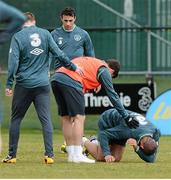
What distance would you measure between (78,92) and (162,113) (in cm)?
586

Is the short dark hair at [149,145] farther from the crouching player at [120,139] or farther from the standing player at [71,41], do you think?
the standing player at [71,41]

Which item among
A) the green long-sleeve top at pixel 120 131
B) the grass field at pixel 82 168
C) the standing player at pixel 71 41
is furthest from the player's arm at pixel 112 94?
the standing player at pixel 71 41

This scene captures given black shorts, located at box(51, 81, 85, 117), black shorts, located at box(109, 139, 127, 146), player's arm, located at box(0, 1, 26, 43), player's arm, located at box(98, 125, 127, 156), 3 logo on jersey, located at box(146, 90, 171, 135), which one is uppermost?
player's arm, located at box(0, 1, 26, 43)

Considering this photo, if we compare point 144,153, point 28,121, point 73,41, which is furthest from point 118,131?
point 28,121

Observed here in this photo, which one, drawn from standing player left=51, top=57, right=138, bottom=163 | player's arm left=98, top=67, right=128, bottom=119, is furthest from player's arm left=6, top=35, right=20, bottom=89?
player's arm left=98, top=67, right=128, bottom=119

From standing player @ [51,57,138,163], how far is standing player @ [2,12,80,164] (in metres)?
0.15

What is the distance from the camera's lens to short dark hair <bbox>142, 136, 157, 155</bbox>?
11641 mm

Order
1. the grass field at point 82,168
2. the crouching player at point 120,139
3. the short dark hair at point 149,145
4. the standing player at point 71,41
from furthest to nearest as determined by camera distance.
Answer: the standing player at point 71,41, the crouching player at point 120,139, the short dark hair at point 149,145, the grass field at point 82,168

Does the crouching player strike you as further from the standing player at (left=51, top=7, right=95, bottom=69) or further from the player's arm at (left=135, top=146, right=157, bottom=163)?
the standing player at (left=51, top=7, right=95, bottom=69)

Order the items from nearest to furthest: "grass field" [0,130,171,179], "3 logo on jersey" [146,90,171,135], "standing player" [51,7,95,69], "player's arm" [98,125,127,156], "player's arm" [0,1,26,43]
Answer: "player's arm" [0,1,26,43] → "grass field" [0,130,171,179] → "player's arm" [98,125,127,156] → "standing player" [51,7,95,69] → "3 logo on jersey" [146,90,171,135]

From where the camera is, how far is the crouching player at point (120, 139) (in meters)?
11.8

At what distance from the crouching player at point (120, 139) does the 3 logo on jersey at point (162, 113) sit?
5113 millimetres

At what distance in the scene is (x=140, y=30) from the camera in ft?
61.7

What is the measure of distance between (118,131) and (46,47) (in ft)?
4.75
